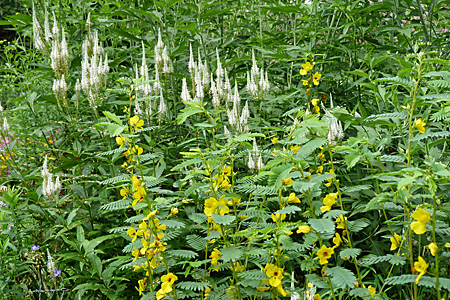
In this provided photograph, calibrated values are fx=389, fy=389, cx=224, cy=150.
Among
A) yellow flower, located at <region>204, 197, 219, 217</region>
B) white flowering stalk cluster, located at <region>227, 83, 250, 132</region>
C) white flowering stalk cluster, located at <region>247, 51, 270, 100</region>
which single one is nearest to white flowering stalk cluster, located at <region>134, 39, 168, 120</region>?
white flowering stalk cluster, located at <region>227, 83, 250, 132</region>

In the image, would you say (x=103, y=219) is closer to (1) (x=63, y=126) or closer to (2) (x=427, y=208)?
(1) (x=63, y=126)

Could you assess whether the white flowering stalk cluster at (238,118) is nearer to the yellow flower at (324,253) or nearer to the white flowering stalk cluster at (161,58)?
the white flowering stalk cluster at (161,58)

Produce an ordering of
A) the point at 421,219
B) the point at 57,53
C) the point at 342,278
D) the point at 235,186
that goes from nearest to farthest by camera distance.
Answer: the point at 421,219 < the point at 342,278 < the point at 235,186 < the point at 57,53

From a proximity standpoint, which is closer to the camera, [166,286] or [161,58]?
[166,286]

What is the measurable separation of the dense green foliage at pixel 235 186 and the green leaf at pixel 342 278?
0.01 meters

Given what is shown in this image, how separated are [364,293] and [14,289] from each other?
1871 millimetres

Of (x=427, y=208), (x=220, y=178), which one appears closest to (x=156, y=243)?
(x=220, y=178)

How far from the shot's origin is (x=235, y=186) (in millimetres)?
1703

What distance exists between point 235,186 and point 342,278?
0.59 meters

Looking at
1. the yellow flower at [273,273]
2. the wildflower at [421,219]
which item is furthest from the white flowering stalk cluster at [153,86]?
the wildflower at [421,219]

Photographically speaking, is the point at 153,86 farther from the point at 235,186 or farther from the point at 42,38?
the point at 235,186

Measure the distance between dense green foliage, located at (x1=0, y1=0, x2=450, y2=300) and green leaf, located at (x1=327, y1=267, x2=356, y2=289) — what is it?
0.01 metres

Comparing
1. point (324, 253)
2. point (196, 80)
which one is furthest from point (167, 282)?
point (196, 80)

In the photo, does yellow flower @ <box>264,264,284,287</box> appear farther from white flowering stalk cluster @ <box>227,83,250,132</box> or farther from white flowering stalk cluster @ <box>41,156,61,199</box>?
white flowering stalk cluster @ <box>41,156,61,199</box>
